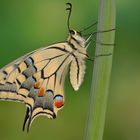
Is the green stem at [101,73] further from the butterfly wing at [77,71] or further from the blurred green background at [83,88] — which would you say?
Result: the blurred green background at [83,88]

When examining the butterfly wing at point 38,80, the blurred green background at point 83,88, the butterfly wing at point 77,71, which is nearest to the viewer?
the butterfly wing at point 38,80

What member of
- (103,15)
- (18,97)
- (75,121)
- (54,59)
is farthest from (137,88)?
(103,15)

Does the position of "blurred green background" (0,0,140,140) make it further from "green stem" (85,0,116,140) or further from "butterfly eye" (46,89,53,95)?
"green stem" (85,0,116,140)

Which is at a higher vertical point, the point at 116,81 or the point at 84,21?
the point at 84,21

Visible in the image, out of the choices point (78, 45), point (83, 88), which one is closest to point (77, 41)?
point (78, 45)

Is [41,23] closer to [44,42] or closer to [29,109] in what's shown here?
[44,42]

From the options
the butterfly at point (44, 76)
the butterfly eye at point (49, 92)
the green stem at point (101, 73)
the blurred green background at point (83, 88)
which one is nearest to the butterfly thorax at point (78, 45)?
the butterfly at point (44, 76)

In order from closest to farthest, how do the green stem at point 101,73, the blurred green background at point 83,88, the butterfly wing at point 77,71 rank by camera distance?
1. the green stem at point 101,73
2. the butterfly wing at point 77,71
3. the blurred green background at point 83,88

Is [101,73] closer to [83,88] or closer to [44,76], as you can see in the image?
[44,76]
